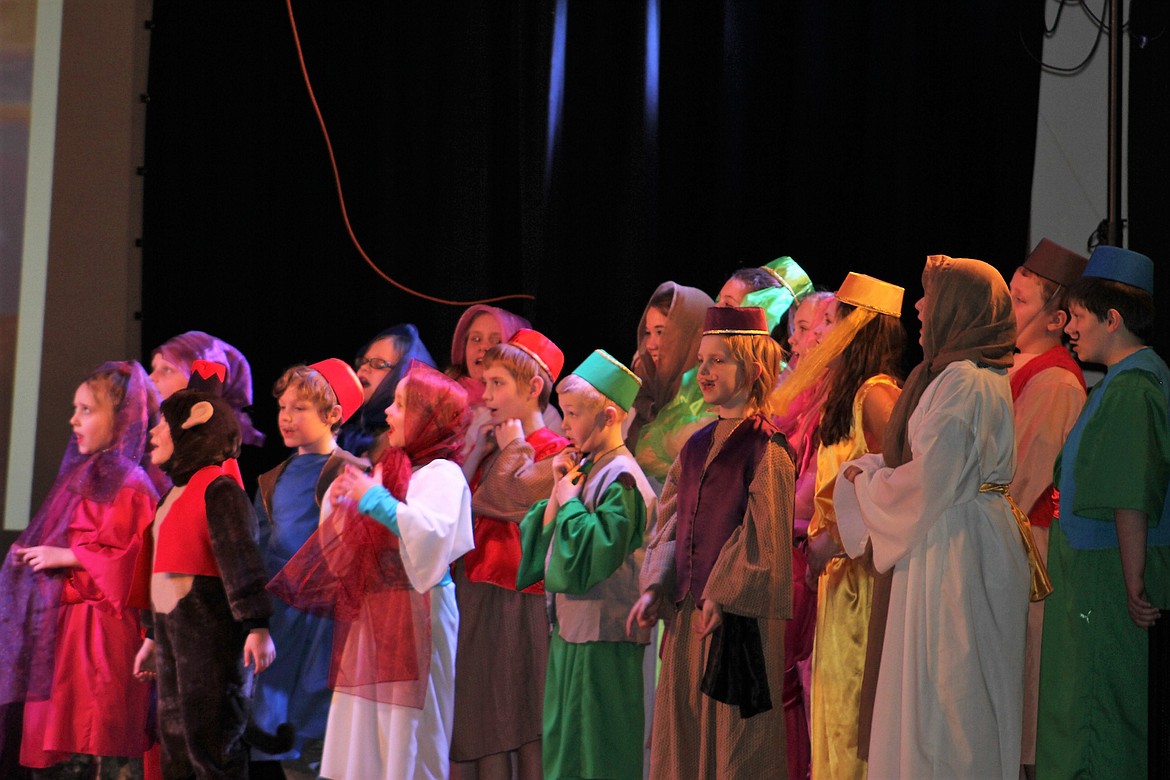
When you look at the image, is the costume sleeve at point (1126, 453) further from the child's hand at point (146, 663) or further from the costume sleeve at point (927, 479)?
the child's hand at point (146, 663)

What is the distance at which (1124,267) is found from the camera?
363cm

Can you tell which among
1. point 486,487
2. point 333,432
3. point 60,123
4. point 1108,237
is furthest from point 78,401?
point 1108,237

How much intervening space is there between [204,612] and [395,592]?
0.58m

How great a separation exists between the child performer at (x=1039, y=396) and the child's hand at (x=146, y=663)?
8.46ft

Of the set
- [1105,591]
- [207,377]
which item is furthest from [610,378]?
[207,377]

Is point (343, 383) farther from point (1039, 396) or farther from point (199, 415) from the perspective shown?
point (1039, 396)

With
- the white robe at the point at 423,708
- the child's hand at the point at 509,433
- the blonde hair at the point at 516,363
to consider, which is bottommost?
the white robe at the point at 423,708

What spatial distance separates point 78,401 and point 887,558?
277 centimetres

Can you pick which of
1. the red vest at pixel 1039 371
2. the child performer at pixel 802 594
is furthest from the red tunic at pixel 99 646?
the red vest at pixel 1039 371

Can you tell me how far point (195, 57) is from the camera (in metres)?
6.09

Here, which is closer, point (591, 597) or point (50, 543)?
point (591, 597)

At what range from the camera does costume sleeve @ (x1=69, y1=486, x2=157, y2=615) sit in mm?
4383

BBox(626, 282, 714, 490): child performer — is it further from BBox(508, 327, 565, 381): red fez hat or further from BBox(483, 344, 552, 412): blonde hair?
BBox(483, 344, 552, 412): blonde hair

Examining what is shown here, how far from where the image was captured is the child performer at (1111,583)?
3324 millimetres
